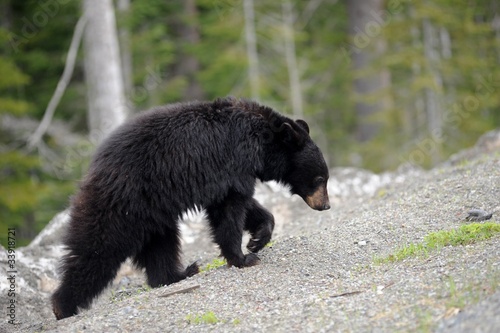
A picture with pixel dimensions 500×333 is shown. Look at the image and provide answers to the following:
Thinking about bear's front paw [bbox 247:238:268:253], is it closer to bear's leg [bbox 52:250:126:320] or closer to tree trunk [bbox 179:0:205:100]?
bear's leg [bbox 52:250:126:320]

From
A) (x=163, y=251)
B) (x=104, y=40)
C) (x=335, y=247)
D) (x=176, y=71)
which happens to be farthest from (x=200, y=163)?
(x=176, y=71)

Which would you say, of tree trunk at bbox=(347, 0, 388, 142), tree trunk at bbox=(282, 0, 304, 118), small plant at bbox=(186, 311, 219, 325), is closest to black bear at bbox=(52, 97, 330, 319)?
small plant at bbox=(186, 311, 219, 325)

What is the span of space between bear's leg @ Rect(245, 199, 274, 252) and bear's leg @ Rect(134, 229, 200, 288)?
783mm

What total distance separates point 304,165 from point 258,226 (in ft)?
2.69

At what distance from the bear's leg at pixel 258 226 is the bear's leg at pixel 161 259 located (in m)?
0.78

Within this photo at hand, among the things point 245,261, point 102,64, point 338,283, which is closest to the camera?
point 338,283

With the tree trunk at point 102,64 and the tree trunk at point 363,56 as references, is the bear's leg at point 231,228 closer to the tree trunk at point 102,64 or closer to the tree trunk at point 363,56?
the tree trunk at point 102,64

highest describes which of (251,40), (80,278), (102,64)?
(251,40)

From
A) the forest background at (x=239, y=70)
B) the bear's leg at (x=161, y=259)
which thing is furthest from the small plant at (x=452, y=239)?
the forest background at (x=239, y=70)

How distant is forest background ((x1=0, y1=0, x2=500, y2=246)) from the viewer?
16.2 meters

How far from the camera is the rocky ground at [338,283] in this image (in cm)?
489

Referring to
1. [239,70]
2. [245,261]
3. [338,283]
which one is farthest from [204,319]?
[239,70]

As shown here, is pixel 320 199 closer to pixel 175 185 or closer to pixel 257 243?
pixel 257 243

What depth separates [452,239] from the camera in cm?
643
